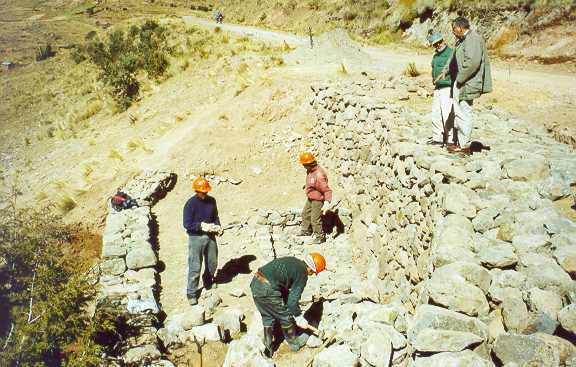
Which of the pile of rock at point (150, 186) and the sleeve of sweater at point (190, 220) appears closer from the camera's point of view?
the sleeve of sweater at point (190, 220)

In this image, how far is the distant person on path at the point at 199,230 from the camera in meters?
7.22

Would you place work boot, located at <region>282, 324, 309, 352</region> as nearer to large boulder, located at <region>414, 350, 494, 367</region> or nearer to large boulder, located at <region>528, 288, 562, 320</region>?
large boulder, located at <region>414, 350, 494, 367</region>

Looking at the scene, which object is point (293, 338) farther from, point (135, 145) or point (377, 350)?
point (135, 145)

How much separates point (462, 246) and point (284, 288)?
2161 mm

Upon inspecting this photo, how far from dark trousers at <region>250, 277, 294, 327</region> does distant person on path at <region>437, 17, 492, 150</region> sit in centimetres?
361

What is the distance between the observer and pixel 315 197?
28.4 feet

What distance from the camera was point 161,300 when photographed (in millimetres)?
7949

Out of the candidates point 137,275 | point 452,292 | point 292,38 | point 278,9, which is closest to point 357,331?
point 452,292

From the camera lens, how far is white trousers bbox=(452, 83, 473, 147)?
6.35 meters

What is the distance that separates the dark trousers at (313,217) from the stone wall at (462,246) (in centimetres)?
83

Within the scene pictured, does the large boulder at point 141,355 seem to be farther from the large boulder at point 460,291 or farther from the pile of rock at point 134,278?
the large boulder at point 460,291

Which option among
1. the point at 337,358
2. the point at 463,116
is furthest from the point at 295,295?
the point at 463,116

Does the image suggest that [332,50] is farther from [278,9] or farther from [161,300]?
[278,9]

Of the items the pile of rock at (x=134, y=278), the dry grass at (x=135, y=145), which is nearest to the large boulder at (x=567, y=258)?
the pile of rock at (x=134, y=278)
